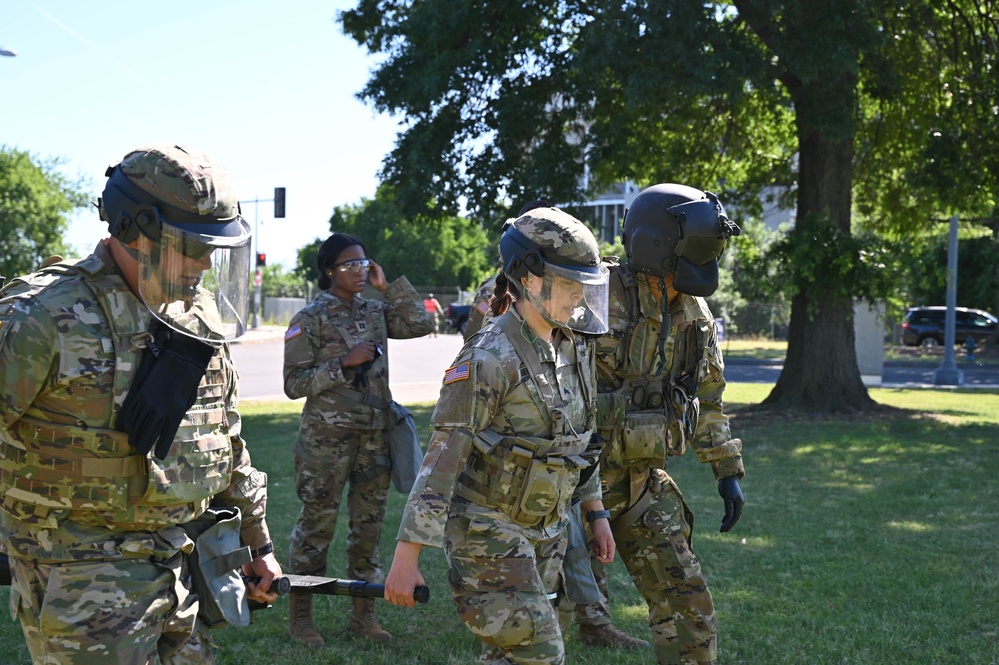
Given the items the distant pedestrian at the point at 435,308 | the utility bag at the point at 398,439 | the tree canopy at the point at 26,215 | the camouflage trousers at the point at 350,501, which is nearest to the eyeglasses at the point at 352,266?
the distant pedestrian at the point at 435,308

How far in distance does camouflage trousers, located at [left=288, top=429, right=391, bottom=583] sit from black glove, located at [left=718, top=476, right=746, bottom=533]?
2.08 metres

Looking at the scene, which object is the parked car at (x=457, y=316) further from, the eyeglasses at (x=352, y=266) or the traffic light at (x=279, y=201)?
the eyeglasses at (x=352, y=266)

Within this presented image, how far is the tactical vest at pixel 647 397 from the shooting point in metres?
4.46

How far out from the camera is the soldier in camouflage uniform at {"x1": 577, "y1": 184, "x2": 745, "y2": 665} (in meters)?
4.46

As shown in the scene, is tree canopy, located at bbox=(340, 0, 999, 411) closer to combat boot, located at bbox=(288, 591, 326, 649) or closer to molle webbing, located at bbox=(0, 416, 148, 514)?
combat boot, located at bbox=(288, 591, 326, 649)

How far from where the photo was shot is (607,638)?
5801mm

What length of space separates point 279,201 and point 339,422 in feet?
91.9

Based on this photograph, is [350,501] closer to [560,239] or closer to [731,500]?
[731,500]

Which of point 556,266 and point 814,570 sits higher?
point 556,266

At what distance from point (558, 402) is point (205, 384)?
1.21 m

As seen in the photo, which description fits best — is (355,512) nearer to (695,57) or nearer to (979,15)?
(695,57)

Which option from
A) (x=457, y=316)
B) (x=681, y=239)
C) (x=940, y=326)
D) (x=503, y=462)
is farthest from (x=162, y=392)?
(x=457, y=316)

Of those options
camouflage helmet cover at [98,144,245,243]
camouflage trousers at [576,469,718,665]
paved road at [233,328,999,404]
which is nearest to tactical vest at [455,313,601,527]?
camouflage trousers at [576,469,718,665]

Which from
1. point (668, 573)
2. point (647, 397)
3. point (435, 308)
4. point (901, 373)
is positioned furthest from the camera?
point (435, 308)
